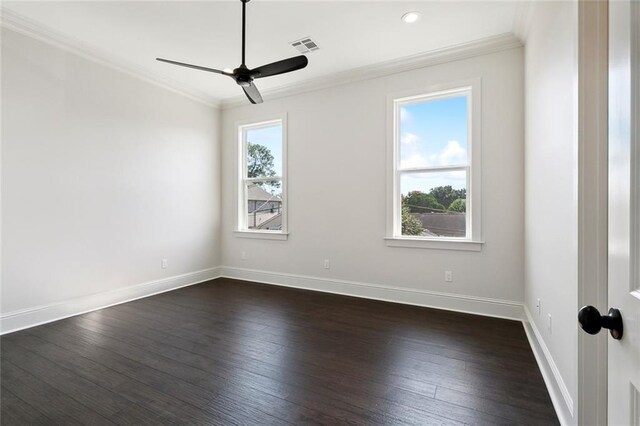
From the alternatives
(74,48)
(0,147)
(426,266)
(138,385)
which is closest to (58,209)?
(0,147)

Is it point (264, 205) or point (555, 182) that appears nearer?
point (555, 182)

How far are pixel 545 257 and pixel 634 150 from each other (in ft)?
6.07

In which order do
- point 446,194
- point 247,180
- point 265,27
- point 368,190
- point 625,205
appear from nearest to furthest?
point 625,205, point 265,27, point 446,194, point 368,190, point 247,180

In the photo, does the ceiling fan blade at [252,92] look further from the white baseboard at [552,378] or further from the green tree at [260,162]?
the white baseboard at [552,378]

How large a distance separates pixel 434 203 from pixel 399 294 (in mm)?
1184

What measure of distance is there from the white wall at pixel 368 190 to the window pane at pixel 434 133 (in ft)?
0.78

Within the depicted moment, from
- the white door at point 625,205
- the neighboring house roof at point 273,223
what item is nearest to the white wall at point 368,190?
the neighboring house roof at point 273,223

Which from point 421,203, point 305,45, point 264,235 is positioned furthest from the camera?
point 264,235

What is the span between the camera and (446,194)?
3631 mm

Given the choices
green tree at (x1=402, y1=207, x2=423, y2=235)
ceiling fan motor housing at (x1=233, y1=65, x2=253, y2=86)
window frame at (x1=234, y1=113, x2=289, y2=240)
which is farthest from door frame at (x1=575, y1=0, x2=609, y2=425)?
window frame at (x1=234, y1=113, x2=289, y2=240)

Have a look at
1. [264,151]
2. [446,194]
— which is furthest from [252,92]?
[446,194]

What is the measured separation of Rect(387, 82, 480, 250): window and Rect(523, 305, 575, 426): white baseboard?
1.09 meters

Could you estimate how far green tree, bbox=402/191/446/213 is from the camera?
369cm

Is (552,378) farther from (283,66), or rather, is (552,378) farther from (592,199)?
(283,66)
